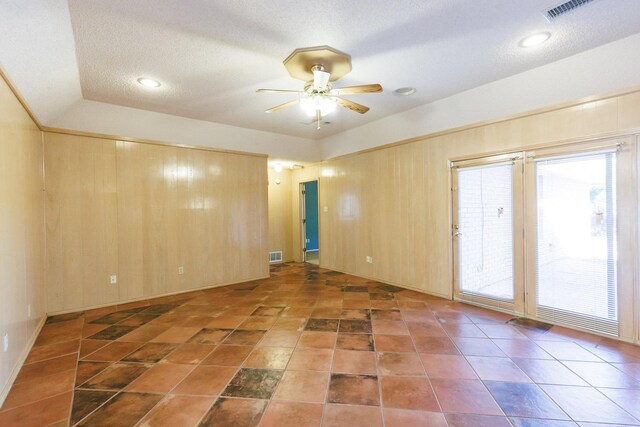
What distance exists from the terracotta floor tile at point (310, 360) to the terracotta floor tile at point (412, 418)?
672mm

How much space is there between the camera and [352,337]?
9.62 feet

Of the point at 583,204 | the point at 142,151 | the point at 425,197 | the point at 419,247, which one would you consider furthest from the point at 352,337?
the point at 142,151

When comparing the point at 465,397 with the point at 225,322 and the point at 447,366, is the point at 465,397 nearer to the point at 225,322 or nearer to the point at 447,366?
the point at 447,366

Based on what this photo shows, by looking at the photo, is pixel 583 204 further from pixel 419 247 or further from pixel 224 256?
pixel 224 256

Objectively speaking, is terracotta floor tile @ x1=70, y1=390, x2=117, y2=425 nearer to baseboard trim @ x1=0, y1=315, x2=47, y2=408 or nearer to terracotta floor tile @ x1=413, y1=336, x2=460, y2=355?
baseboard trim @ x1=0, y1=315, x2=47, y2=408

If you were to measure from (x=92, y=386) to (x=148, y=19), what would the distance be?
2.93 m

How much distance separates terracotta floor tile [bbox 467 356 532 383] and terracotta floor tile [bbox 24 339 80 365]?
12.2 feet

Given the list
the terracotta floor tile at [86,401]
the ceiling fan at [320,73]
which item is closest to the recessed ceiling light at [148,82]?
the ceiling fan at [320,73]

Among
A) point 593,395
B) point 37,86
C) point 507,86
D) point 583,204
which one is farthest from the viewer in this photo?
point 507,86

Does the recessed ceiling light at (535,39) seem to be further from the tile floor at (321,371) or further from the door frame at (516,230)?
the tile floor at (321,371)

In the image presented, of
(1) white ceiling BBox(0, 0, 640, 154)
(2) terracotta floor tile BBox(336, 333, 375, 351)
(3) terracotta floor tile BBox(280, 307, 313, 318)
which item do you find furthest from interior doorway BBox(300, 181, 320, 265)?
(2) terracotta floor tile BBox(336, 333, 375, 351)

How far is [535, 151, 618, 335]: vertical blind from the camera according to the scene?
9.25 feet

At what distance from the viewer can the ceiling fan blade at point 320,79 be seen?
2619 millimetres

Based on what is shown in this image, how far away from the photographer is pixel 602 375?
86.1 inches
